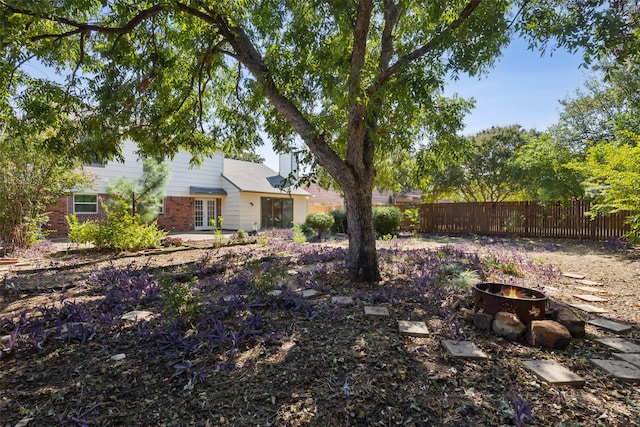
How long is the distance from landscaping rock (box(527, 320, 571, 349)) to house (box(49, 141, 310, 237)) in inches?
516

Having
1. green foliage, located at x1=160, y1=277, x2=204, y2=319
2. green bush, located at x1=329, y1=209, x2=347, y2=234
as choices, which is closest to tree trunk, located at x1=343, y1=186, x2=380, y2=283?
green foliage, located at x1=160, y1=277, x2=204, y2=319

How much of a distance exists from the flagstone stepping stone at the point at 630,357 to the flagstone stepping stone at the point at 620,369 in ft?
0.18

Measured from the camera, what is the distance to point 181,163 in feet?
53.8

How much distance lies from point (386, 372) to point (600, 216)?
11130 mm

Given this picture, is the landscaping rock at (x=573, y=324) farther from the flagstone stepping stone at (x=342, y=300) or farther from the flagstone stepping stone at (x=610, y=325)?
the flagstone stepping stone at (x=342, y=300)

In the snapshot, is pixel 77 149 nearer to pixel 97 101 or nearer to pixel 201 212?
pixel 97 101

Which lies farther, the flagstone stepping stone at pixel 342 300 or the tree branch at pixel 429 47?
the flagstone stepping stone at pixel 342 300

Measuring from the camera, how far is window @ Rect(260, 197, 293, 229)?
18.3m

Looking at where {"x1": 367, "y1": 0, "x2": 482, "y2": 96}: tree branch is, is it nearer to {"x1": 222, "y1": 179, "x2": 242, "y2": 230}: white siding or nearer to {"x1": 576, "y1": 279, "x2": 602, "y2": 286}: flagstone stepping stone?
{"x1": 576, "y1": 279, "x2": 602, "y2": 286}: flagstone stepping stone

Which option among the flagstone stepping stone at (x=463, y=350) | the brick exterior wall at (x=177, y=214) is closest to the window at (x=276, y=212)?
the brick exterior wall at (x=177, y=214)

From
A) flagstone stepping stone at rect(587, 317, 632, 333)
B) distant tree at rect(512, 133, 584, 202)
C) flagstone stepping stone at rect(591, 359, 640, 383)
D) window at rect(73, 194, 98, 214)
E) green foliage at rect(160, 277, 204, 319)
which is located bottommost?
flagstone stepping stone at rect(587, 317, 632, 333)

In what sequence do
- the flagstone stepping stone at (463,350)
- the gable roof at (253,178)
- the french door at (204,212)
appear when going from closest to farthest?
the flagstone stepping stone at (463,350) < the french door at (204,212) < the gable roof at (253,178)

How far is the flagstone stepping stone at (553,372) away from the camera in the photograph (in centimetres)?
201

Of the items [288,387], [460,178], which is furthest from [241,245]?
[460,178]
